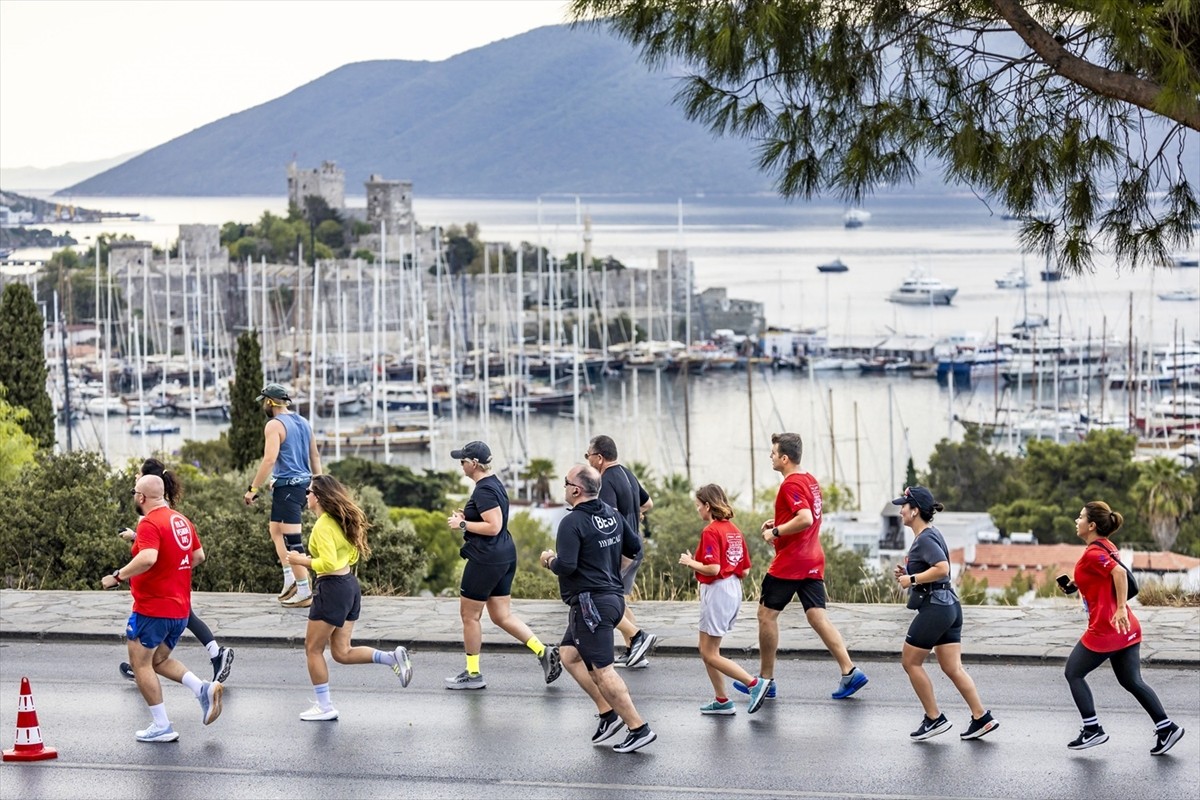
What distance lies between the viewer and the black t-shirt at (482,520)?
435 inches

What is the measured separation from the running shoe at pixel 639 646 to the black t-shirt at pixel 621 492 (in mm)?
1060

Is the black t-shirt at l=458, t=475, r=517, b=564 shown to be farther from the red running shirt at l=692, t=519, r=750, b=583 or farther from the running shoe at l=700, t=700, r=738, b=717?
the running shoe at l=700, t=700, r=738, b=717

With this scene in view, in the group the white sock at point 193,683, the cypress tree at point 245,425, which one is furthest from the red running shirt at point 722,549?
the cypress tree at point 245,425

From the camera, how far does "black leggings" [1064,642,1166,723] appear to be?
31.8ft

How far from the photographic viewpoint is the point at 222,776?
Result: 960cm

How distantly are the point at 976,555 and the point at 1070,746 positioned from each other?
42.5 metres

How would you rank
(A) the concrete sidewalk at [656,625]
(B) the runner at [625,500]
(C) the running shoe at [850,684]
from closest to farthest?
(C) the running shoe at [850,684] → (B) the runner at [625,500] → (A) the concrete sidewalk at [656,625]

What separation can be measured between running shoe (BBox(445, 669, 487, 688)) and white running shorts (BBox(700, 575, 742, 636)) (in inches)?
77.9

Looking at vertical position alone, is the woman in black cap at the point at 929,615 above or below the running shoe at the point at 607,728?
above

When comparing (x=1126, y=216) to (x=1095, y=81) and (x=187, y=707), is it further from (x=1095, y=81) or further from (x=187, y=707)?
(x=187, y=707)

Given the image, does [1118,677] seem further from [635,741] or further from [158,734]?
[158,734]

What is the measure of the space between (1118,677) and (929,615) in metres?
1.18

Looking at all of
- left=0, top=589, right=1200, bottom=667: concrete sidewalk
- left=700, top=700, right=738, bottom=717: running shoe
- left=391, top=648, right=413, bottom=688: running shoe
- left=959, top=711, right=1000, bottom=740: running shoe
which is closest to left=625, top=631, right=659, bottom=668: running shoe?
left=0, top=589, right=1200, bottom=667: concrete sidewalk

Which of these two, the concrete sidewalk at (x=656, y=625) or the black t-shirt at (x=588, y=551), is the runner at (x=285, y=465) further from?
the black t-shirt at (x=588, y=551)
